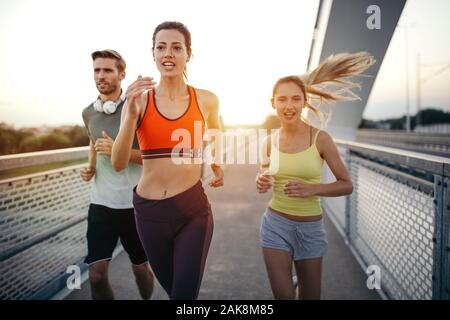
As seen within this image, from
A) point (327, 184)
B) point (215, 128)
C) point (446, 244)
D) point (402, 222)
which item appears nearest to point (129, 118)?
point (215, 128)

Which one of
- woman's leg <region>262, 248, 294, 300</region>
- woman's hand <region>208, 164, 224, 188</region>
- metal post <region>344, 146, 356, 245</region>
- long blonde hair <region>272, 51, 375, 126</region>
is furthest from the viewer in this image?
metal post <region>344, 146, 356, 245</region>

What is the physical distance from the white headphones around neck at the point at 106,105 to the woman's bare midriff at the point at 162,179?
0.85 meters

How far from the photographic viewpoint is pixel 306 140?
2664mm

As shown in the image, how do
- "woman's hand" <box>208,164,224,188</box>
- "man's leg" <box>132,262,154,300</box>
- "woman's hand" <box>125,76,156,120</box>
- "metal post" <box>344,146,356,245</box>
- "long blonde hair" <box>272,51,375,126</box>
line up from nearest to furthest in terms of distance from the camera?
"woman's hand" <box>125,76,156,120</box>
"woman's hand" <box>208,164,224,188</box>
"long blonde hair" <box>272,51,375,126</box>
"man's leg" <box>132,262,154,300</box>
"metal post" <box>344,146,356,245</box>

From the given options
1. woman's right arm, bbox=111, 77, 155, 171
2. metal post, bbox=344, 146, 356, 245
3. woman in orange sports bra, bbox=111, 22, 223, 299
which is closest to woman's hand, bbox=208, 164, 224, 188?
woman in orange sports bra, bbox=111, 22, 223, 299

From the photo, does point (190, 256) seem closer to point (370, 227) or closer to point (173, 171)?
point (173, 171)

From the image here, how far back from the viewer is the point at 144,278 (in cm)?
325

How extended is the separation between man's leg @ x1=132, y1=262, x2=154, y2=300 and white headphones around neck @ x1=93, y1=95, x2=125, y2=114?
1.32 meters

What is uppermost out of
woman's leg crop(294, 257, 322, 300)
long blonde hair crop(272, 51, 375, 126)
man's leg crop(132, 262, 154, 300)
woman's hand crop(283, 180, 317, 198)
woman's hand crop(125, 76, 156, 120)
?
long blonde hair crop(272, 51, 375, 126)

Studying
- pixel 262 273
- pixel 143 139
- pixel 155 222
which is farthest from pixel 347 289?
pixel 143 139

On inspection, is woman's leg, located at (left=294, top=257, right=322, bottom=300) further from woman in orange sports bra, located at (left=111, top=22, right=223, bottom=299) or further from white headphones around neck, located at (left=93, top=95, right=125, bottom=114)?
white headphones around neck, located at (left=93, top=95, right=125, bottom=114)

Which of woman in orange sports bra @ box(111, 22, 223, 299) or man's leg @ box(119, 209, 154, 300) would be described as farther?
man's leg @ box(119, 209, 154, 300)

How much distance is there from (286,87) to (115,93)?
54.9 inches

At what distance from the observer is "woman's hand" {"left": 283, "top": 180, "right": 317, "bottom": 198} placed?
7.79 feet
